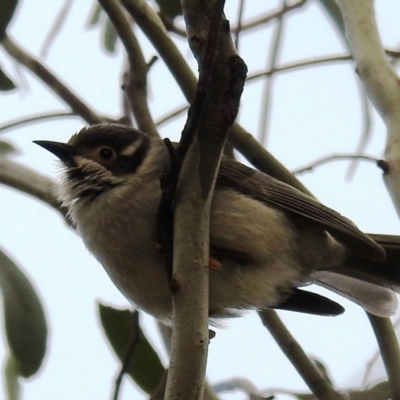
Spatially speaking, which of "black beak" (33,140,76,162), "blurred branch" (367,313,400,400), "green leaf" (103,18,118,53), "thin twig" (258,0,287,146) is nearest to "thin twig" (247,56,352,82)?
"thin twig" (258,0,287,146)

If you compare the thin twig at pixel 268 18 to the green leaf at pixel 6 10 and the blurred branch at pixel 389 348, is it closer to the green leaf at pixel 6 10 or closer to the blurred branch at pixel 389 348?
the green leaf at pixel 6 10

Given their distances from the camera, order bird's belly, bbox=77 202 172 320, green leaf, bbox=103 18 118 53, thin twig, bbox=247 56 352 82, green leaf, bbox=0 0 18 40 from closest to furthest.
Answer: bird's belly, bbox=77 202 172 320 → green leaf, bbox=0 0 18 40 → thin twig, bbox=247 56 352 82 → green leaf, bbox=103 18 118 53

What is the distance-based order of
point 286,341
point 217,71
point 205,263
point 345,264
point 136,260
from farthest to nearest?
point 345,264, point 286,341, point 136,260, point 205,263, point 217,71

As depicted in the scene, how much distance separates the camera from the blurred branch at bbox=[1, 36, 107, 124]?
2.60 m

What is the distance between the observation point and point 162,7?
263cm

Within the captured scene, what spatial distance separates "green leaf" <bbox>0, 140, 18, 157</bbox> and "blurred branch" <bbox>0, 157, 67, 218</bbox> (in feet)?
0.74

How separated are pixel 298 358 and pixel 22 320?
83 cm

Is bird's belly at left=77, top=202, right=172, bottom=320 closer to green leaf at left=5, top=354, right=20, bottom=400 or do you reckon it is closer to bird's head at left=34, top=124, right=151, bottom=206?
bird's head at left=34, top=124, right=151, bottom=206

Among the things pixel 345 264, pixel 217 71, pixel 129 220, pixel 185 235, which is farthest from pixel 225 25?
pixel 345 264

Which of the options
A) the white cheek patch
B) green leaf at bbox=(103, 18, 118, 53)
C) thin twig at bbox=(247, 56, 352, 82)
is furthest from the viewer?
green leaf at bbox=(103, 18, 118, 53)

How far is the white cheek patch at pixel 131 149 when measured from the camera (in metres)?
2.42

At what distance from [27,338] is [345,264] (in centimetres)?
108

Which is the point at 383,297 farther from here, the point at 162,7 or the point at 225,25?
the point at 225,25

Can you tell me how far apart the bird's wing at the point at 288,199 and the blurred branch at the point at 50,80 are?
0.52 m
